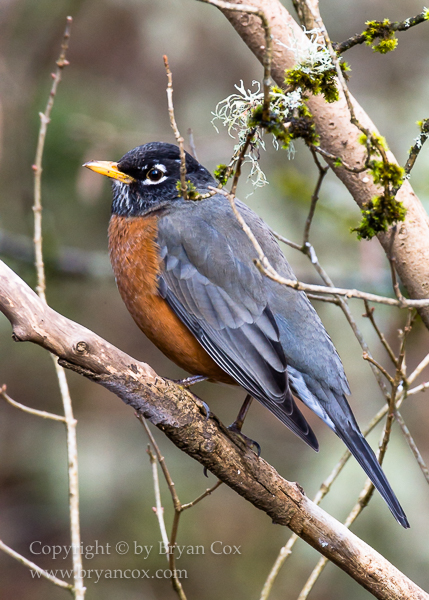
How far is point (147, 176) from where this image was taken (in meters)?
3.96

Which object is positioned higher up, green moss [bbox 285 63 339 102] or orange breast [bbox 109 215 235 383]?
green moss [bbox 285 63 339 102]

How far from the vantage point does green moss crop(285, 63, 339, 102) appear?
2.50m

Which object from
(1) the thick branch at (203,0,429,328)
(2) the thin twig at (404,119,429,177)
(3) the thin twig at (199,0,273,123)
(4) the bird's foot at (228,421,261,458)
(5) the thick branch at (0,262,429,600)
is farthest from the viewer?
(4) the bird's foot at (228,421,261,458)

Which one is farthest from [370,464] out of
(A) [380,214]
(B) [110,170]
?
(B) [110,170]

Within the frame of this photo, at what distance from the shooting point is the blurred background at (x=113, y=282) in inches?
190

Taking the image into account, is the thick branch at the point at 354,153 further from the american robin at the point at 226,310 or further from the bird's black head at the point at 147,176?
the bird's black head at the point at 147,176

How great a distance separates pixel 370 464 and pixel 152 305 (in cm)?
133

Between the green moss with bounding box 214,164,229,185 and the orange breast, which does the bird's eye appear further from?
the green moss with bounding box 214,164,229,185

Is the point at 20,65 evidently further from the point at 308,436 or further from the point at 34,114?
the point at 308,436

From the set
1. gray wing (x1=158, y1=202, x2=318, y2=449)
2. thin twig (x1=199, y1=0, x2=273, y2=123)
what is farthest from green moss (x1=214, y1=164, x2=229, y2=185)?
gray wing (x1=158, y1=202, x2=318, y2=449)

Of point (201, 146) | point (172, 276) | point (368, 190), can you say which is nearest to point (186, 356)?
point (172, 276)

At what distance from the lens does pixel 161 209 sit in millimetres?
3803

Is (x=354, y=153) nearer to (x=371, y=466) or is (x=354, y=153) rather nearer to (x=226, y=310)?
(x=226, y=310)

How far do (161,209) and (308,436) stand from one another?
155cm
